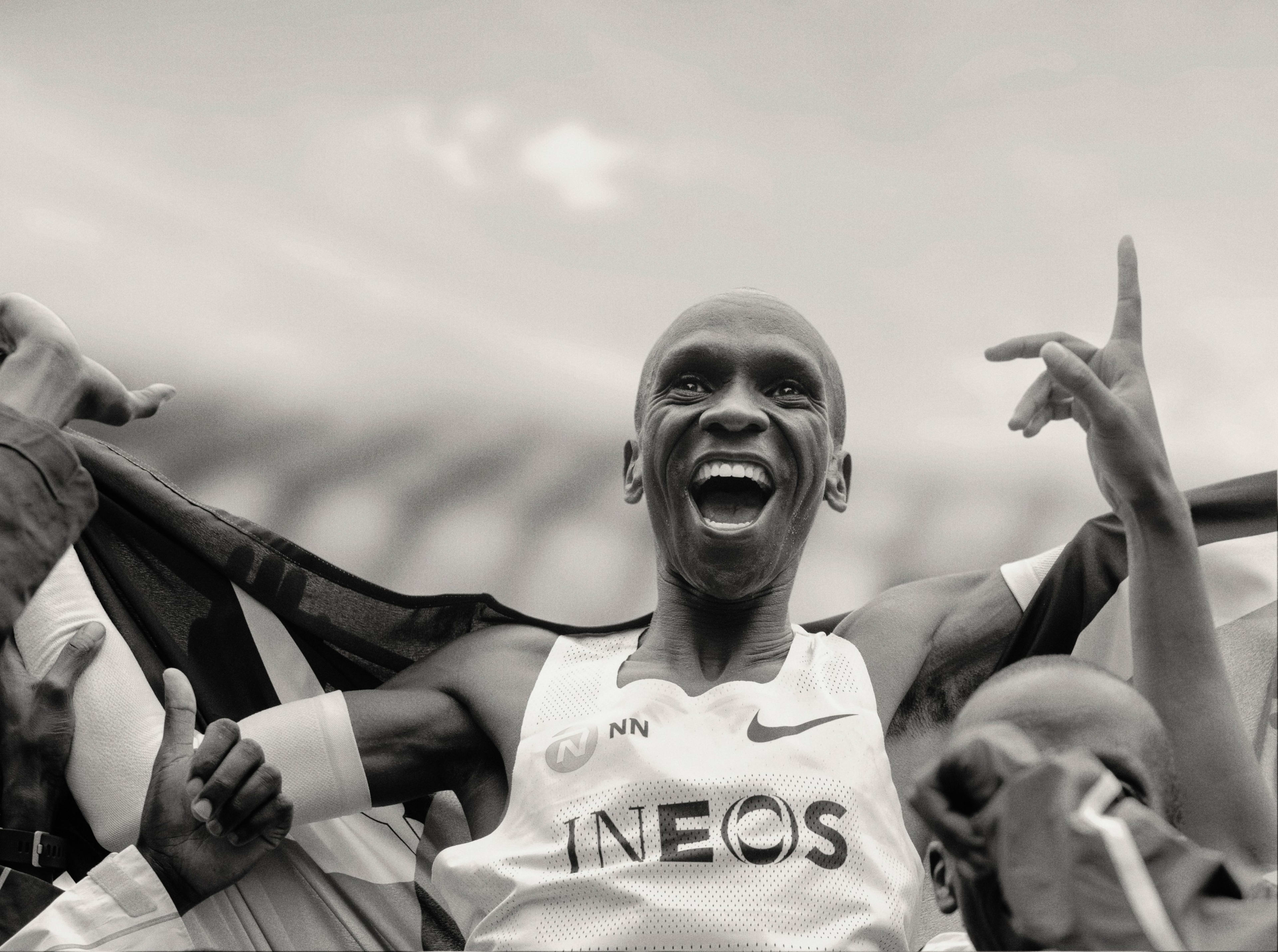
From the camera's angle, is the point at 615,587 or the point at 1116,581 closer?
the point at 1116,581

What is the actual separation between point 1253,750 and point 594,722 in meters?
0.87

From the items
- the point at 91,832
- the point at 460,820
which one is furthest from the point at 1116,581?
the point at 91,832

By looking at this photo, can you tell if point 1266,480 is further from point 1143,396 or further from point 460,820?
point 460,820

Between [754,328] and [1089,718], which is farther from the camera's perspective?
[754,328]

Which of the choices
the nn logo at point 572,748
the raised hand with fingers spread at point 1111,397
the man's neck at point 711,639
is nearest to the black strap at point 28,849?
the nn logo at point 572,748

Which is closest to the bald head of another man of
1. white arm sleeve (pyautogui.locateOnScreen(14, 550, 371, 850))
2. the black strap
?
white arm sleeve (pyautogui.locateOnScreen(14, 550, 371, 850))

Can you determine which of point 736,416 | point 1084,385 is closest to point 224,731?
point 736,416

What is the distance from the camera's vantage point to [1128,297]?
208 centimetres

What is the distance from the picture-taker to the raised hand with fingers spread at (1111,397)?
1846 mm

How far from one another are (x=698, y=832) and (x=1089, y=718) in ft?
1.87

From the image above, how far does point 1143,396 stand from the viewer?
Answer: 1.98 meters

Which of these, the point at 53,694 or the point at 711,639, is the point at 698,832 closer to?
the point at 711,639

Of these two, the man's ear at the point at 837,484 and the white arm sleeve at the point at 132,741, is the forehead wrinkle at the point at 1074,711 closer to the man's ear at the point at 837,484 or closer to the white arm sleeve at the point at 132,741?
the man's ear at the point at 837,484

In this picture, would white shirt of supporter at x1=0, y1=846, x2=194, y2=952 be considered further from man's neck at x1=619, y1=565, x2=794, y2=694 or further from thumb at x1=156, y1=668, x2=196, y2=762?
man's neck at x1=619, y1=565, x2=794, y2=694
